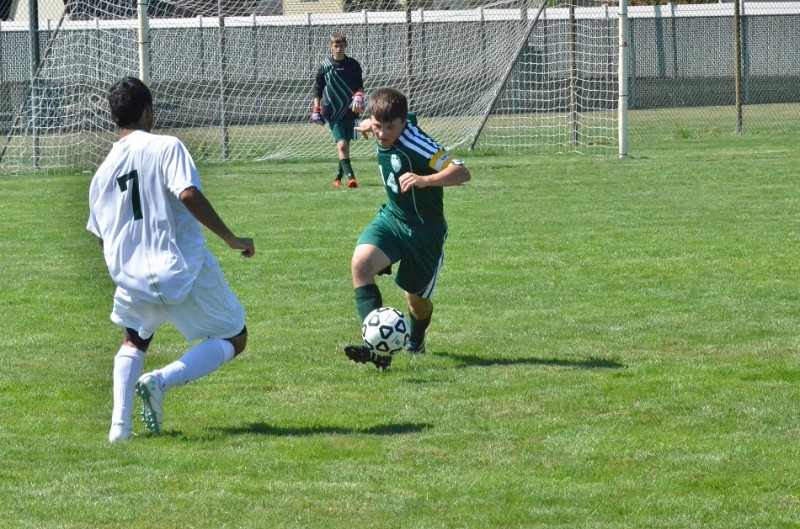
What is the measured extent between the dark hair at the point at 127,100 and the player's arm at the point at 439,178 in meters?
1.68

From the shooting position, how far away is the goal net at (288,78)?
1883 centimetres

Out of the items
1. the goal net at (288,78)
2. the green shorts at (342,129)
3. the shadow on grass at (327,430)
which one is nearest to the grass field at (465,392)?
the shadow on grass at (327,430)

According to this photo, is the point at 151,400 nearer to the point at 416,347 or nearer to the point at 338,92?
the point at 416,347

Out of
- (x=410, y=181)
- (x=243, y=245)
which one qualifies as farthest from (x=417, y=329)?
(x=243, y=245)

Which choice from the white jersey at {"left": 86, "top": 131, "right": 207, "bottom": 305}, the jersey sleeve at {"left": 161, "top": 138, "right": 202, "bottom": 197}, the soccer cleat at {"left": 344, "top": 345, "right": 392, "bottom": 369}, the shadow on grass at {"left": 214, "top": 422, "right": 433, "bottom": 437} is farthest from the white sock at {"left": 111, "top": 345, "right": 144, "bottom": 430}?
the soccer cleat at {"left": 344, "top": 345, "right": 392, "bottom": 369}

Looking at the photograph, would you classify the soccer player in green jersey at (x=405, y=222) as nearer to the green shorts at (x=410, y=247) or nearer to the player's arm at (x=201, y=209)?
the green shorts at (x=410, y=247)

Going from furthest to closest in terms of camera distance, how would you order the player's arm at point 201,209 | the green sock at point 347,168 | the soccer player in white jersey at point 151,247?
the green sock at point 347,168 < the soccer player in white jersey at point 151,247 < the player's arm at point 201,209

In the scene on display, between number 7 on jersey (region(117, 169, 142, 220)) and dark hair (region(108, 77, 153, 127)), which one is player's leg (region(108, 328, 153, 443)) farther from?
dark hair (region(108, 77, 153, 127))

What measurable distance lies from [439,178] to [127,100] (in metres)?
1.96

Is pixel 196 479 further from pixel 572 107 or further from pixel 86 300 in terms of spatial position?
pixel 572 107

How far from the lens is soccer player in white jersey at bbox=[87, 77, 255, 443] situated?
5469 mm

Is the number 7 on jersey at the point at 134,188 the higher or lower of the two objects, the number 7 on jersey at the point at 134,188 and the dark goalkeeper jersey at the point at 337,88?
the lower

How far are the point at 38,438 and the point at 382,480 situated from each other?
5.30ft

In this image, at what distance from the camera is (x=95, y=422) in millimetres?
6055
